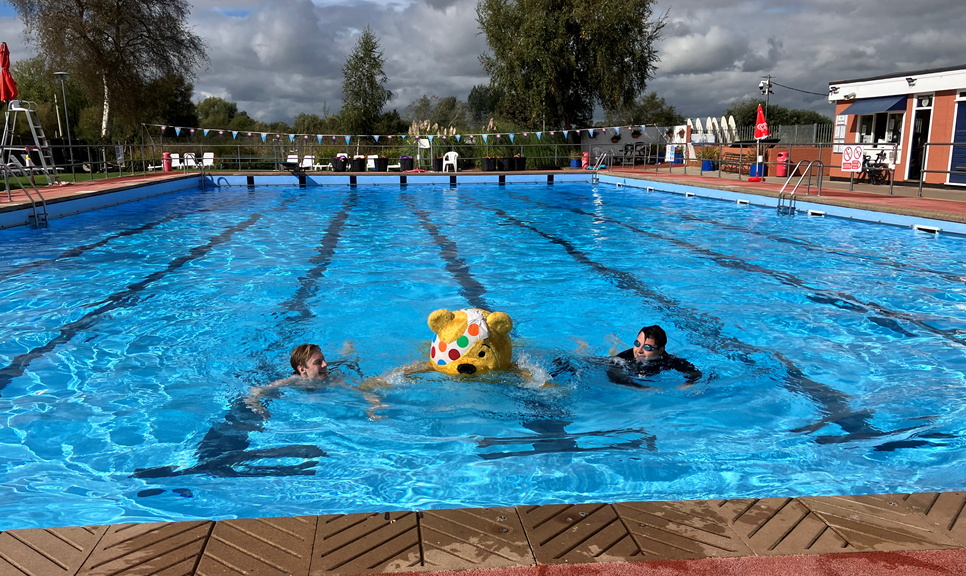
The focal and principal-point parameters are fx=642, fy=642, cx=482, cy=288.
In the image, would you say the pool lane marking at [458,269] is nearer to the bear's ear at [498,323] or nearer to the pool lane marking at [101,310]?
the bear's ear at [498,323]

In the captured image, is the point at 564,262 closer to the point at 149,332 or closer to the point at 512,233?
the point at 512,233

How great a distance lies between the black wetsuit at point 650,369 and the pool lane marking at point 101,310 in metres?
4.45

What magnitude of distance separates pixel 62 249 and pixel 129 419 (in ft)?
23.1

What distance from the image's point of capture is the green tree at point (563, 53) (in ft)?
101

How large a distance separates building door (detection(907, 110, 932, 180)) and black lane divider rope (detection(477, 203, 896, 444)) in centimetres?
1446

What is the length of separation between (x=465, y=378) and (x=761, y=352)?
2726mm

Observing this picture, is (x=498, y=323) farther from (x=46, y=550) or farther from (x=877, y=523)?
(x=46, y=550)

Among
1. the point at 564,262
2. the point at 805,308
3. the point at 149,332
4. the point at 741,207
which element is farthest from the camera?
the point at 741,207

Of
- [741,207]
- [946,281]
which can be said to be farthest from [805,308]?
[741,207]

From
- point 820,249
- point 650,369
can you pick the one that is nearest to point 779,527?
point 650,369

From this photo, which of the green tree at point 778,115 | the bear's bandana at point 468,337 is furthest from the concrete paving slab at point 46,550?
the green tree at point 778,115

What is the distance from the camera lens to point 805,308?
262 inches

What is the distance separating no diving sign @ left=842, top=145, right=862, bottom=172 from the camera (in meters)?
15.4

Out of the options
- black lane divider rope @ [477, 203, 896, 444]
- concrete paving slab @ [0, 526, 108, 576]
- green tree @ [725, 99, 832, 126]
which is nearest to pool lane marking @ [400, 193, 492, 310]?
black lane divider rope @ [477, 203, 896, 444]
